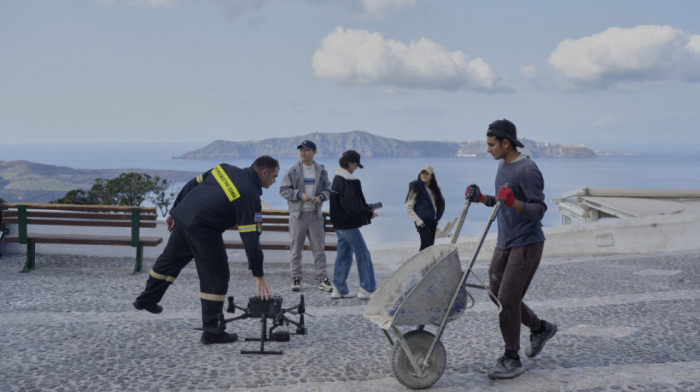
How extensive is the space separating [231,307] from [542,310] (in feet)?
11.4

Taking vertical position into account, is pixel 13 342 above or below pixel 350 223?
below

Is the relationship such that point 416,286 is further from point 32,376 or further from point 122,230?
point 122,230

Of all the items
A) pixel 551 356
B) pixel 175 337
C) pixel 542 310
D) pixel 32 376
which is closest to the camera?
pixel 32 376

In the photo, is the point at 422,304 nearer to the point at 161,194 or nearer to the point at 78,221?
the point at 78,221

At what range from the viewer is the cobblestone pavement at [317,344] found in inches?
171

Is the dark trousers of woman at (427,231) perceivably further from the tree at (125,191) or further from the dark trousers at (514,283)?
the tree at (125,191)

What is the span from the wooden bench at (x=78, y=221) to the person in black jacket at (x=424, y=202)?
12.6ft

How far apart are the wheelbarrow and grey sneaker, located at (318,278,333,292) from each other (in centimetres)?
358

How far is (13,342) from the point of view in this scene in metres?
5.24

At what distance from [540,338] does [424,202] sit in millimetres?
3727

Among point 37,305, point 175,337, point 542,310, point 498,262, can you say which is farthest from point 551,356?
point 37,305

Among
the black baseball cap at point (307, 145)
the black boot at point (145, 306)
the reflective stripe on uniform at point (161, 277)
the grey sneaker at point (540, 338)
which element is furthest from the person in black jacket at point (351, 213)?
the grey sneaker at point (540, 338)

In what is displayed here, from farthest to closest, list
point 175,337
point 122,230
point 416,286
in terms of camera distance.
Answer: point 122,230 < point 175,337 < point 416,286

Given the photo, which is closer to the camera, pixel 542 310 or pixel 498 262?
pixel 498 262
